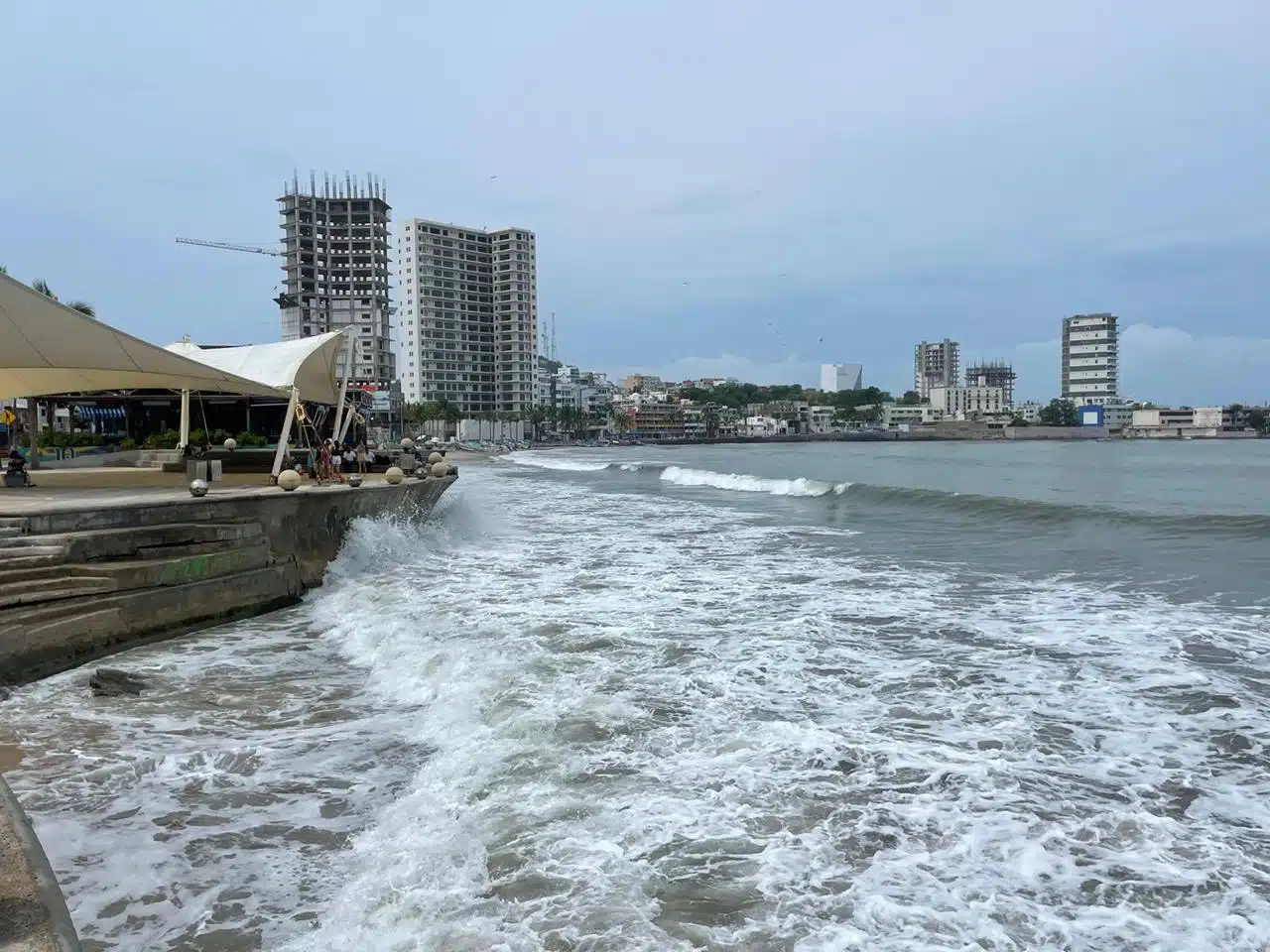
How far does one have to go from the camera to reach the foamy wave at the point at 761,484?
38562 millimetres

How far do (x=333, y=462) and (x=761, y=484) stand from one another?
91.0 ft

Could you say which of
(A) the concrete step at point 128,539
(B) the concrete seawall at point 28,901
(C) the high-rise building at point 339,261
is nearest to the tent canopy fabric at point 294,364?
(A) the concrete step at point 128,539

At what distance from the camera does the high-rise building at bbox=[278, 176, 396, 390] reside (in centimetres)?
13812

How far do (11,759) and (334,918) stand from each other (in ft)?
13.3

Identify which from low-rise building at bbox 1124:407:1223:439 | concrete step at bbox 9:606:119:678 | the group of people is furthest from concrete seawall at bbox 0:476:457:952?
low-rise building at bbox 1124:407:1223:439

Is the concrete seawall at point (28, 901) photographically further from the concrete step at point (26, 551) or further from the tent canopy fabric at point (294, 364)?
the tent canopy fabric at point (294, 364)

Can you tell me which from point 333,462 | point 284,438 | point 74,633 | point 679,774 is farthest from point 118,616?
point 333,462

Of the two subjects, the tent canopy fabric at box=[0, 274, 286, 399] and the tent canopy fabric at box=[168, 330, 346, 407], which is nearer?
the tent canopy fabric at box=[0, 274, 286, 399]

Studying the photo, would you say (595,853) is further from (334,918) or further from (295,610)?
(295,610)

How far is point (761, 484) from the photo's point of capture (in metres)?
44.2

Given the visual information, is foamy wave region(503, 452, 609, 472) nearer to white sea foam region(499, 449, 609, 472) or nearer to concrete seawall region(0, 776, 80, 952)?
white sea foam region(499, 449, 609, 472)

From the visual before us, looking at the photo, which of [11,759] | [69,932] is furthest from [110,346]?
[69,932]

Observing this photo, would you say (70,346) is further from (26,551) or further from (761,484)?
(761,484)

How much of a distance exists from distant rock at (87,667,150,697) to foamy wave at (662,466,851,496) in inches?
1231
